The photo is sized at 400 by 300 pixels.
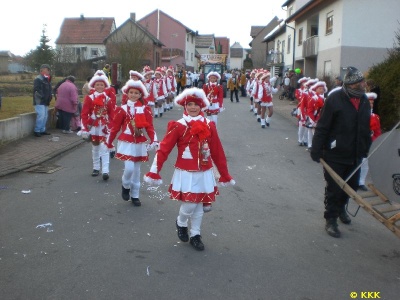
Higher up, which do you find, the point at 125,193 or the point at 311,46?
the point at 311,46

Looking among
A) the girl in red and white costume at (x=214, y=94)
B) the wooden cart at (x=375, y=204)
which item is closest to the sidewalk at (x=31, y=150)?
the girl in red and white costume at (x=214, y=94)

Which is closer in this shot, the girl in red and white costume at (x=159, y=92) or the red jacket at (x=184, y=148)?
the red jacket at (x=184, y=148)

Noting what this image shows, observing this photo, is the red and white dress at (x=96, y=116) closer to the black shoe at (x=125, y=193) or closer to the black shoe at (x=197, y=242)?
the black shoe at (x=125, y=193)

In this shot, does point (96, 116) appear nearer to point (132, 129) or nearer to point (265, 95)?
point (132, 129)

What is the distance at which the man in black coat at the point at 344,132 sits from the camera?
20.1ft

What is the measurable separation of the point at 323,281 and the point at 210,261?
1.18m

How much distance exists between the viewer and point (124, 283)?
15.2 ft

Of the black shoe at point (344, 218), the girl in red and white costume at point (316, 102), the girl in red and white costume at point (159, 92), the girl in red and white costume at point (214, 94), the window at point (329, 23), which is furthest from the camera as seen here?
the window at point (329, 23)

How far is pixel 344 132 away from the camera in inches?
243

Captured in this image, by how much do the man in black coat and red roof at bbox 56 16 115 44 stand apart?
74.8 metres

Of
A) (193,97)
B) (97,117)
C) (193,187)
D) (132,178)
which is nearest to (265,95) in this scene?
(97,117)

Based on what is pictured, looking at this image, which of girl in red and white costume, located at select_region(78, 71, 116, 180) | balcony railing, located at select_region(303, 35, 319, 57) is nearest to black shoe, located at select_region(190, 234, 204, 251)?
girl in red and white costume, located at select_region(78, 71, 116, 180)

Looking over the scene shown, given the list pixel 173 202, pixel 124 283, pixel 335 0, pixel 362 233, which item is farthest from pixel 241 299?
pixel 335 0

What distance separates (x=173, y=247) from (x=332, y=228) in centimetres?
207
